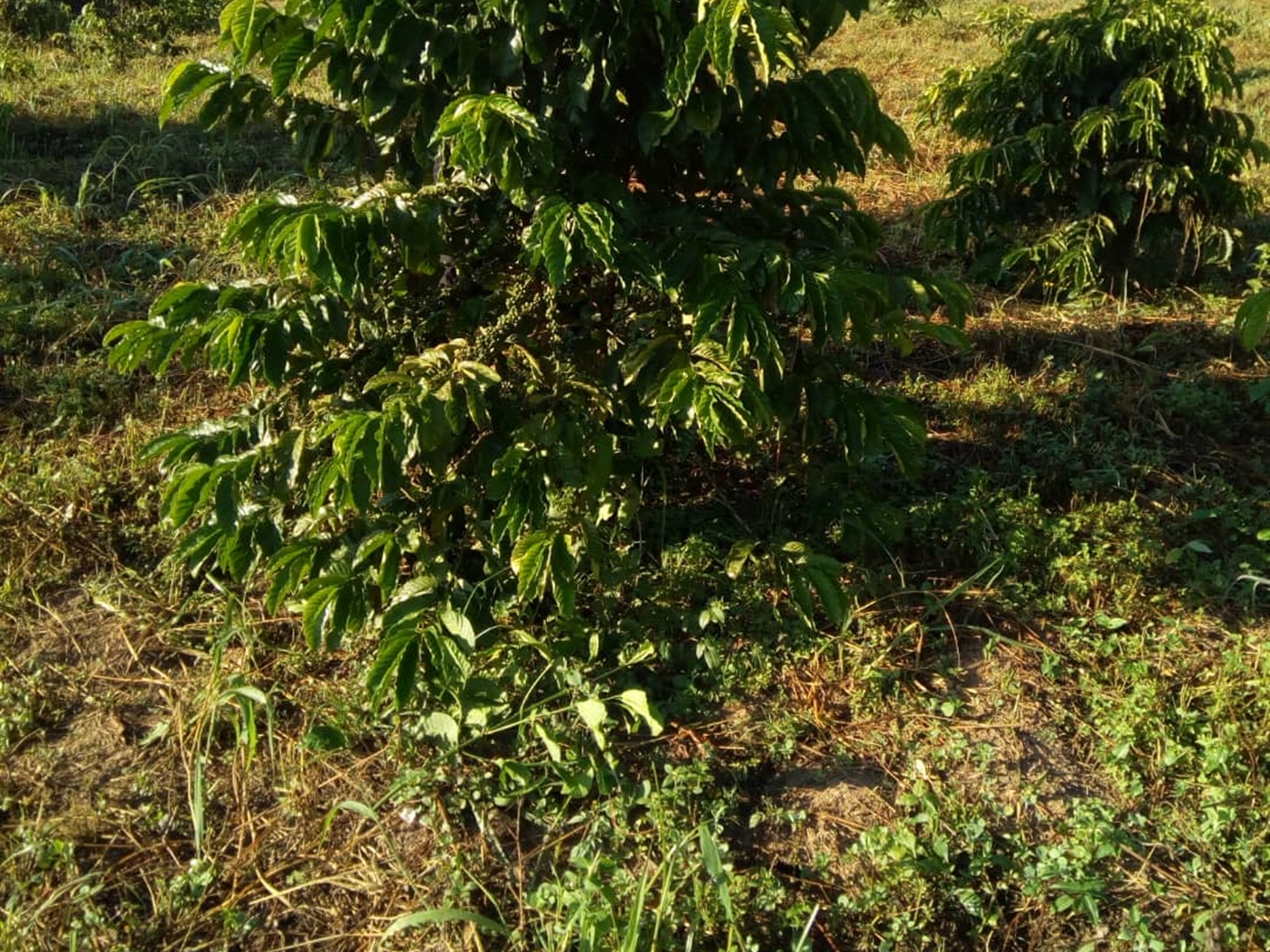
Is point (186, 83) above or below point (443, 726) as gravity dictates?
above

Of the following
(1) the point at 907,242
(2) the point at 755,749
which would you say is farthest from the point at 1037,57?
(2) the point at 755,749

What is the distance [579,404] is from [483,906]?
108 centimetres

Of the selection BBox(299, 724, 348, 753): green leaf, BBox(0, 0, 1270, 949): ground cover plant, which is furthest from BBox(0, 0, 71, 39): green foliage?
BBox(299, 724, 348, 753): green leaf

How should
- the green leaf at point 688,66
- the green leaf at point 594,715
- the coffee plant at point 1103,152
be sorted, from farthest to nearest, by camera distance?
the coffee plant at point 1103,152, the green leaf at point 594,715, the green leaf at point 688,66

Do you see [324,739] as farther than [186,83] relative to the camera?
Yes

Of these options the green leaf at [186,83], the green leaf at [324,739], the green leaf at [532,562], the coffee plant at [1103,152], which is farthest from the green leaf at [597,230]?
the coffee plant at [1103,152]

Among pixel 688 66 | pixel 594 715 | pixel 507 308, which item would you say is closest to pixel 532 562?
pixel 594 715

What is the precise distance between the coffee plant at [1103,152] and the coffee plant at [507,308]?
1.94 meters

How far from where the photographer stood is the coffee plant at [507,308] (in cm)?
229

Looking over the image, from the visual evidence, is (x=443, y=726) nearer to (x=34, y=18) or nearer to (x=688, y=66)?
(x=688, y=66)

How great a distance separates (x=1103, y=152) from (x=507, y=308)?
2.75 m

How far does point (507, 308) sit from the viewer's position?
274 centimetres

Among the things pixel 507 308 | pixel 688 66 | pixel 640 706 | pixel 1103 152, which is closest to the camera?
pixel 688 66

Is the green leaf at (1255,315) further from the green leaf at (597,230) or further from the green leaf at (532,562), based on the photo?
the green leaf at (532,562)
